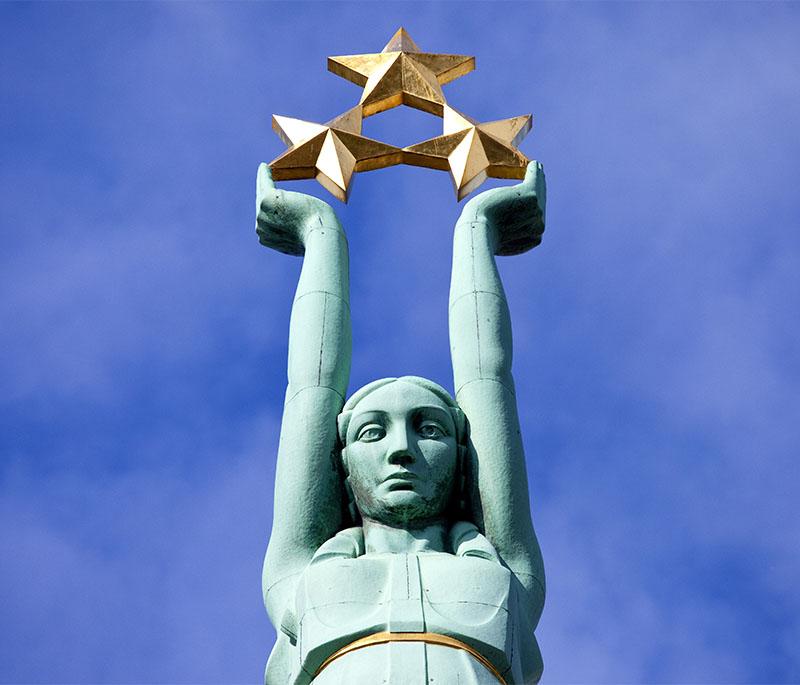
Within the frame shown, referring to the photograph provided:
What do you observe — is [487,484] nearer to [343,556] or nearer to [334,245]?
[343,556]

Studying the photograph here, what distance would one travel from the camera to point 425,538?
43.0 feet

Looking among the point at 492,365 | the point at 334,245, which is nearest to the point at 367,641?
the point at 492,365

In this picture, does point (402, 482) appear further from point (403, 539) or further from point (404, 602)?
point (404, 602)

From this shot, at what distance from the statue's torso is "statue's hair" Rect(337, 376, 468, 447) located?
1361mm

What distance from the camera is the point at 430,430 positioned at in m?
13.4

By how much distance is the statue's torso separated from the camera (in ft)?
37.7

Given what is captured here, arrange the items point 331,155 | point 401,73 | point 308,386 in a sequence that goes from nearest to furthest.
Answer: point 308,386 → point 331,155 → point 401,73

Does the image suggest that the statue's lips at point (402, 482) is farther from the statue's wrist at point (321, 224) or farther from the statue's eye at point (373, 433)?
the statue's wrist at point (321, 224)

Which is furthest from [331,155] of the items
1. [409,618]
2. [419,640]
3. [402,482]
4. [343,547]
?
[419,640]

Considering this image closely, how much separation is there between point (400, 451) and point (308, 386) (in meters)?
1.22

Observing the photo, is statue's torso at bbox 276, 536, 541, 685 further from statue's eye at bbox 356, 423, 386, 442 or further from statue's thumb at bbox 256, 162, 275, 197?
statue's thumb at bbox 256, 162, 275, 197

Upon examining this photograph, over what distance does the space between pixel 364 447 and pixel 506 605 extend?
6.13 feet

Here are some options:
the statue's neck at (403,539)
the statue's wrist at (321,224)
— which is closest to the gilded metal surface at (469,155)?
the statue's wrist at (321,224)

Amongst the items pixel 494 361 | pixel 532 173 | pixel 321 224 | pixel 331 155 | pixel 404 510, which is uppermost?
pixel 331 155
